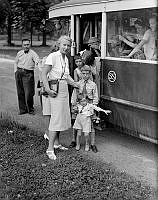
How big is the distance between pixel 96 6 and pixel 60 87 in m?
1.64

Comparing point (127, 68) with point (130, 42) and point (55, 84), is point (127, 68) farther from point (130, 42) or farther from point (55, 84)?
point (55, 84)

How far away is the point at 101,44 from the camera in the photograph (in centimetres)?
661

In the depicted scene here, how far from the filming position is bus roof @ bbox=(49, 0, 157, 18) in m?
5.58

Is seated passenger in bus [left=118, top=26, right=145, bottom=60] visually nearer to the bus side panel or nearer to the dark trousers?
the bus side panel

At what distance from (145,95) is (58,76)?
4.06 feet

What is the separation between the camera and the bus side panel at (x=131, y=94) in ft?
18.2

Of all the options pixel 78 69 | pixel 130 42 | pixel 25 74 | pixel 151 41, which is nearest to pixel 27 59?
pixel 25 74

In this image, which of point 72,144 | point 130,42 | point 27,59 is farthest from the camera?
point 27,59

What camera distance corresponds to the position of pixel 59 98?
5.69 meters

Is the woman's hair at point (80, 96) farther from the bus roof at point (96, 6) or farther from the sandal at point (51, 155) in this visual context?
the bus roof at point (96, 6)

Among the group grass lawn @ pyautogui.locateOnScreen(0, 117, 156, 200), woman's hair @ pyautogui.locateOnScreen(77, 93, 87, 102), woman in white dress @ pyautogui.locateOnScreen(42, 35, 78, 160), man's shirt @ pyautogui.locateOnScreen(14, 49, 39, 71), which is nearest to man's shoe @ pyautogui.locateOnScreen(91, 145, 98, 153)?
grass lawn @ pyautogui.locateOnScreen(0, 117, 156, 200)

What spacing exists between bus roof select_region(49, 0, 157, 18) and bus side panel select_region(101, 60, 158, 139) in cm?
81

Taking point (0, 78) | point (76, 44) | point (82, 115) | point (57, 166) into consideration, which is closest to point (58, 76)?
point (82, 115)

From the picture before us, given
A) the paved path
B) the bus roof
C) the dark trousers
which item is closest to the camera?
the paved path
